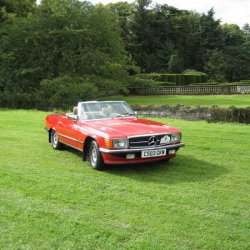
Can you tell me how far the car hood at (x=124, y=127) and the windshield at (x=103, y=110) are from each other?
306 mm

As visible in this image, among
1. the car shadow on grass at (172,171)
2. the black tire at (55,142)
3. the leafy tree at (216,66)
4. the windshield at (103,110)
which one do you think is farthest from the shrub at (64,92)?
the leafy tree at (216,66)

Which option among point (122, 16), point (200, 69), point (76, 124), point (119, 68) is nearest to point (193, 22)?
point (200, 69)

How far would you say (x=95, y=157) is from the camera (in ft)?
28.1

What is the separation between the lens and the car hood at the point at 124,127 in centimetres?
827

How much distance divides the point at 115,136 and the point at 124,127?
634 millimetres

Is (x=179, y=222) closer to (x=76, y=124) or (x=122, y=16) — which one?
(x=76, y=124)

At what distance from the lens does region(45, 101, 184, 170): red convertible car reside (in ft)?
26.7

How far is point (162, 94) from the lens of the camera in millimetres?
42406

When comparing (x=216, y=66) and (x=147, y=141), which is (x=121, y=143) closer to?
Result: (x=147, y=141)

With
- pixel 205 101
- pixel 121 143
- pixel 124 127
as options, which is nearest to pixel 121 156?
pixel 121 143

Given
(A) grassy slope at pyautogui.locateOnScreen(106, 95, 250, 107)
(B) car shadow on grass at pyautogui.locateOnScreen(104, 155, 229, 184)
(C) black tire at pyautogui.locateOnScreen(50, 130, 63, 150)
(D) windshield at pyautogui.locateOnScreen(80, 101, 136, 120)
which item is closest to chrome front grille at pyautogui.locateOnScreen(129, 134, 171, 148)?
(B) car shadow on grass at pyautogui.locateOnScreen(104, 155, 229, 184)

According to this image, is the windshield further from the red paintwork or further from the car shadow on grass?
the car shadow on grass

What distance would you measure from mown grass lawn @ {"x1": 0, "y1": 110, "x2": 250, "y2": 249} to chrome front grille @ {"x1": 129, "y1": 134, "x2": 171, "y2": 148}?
530 millimetres

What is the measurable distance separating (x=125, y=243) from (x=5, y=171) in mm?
4248
